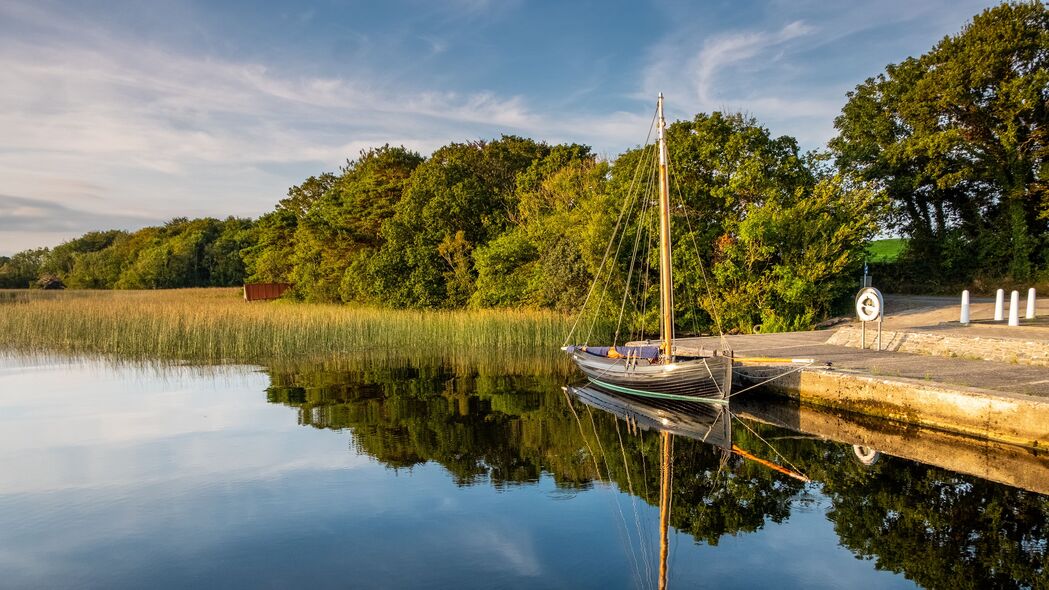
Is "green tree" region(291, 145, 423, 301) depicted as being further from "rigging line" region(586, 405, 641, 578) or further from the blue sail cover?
"rigging line" region(586, 405, 641, 578)

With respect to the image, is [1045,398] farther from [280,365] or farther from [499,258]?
[499,258]

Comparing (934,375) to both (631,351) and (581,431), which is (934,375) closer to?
(581,431)

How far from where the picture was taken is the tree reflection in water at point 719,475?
20.2ft

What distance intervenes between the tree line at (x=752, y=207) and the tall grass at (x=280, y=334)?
3282 millimetres

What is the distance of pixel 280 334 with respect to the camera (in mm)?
22297

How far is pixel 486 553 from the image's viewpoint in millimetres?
6340

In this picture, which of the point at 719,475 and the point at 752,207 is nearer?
the point at 719,475

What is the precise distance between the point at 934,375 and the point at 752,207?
10432 mm

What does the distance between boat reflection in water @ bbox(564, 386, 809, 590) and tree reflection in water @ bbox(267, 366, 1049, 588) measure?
131 millimetres

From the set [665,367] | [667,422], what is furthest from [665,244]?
[667,422]

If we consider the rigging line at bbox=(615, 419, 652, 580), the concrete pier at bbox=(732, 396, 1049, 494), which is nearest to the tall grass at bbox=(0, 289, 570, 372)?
the concrete pier at bbox=(732, 396, 1049, 494)

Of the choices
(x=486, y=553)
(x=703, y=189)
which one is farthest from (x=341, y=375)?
(x=703, y=189)

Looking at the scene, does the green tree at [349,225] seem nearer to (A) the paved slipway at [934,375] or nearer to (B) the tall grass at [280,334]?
(B) the tall grass at [280,334]

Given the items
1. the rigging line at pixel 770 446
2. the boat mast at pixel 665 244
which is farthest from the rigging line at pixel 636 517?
the boat mast at pixel 665 244
